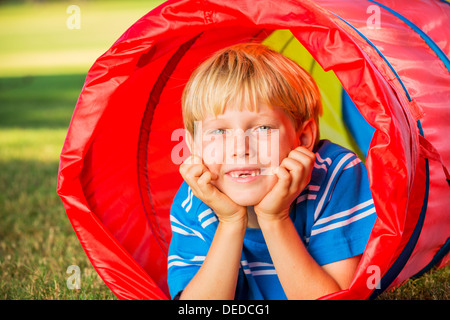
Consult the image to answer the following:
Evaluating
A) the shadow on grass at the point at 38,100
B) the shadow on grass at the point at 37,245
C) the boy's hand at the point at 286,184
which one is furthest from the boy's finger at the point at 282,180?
the shadow on grass at the point at 38,100

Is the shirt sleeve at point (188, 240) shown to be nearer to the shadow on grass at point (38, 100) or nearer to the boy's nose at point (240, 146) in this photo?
the boy's nose at point (240, 146)

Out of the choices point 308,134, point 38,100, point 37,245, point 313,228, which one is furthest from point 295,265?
point 38,100

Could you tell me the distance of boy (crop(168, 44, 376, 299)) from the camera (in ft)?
5.80

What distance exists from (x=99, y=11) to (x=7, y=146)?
831 inches

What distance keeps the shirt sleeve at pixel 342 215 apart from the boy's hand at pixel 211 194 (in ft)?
0.80

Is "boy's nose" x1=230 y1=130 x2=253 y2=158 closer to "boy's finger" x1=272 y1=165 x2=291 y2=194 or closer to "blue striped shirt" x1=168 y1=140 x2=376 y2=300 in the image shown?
"boy's finger" x1=272 y1=165 x2=291 y2=194

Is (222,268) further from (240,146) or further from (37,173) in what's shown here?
(37,173)

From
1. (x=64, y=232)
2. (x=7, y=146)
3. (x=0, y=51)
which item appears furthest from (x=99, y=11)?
(x=64, y=232)

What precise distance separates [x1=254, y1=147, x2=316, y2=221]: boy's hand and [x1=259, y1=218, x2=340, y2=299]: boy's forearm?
3 centimetres

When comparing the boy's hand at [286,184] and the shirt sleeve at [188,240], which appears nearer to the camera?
the boy's hand at [286,184]

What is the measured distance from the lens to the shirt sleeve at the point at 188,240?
1.97 m

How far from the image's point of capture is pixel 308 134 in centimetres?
200

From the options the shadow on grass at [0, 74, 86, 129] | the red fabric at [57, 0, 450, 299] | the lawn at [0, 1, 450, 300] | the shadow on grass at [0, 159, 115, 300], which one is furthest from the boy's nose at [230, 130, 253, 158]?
the shadow on grass at [0, 74, 86, 129]

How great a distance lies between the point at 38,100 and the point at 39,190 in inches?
179
